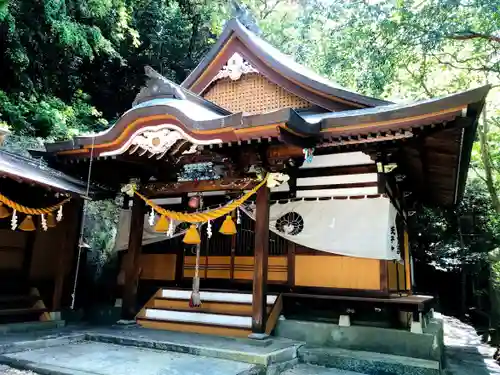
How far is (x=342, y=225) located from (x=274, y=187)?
1.50 metres

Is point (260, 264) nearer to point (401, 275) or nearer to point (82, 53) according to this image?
point (401, 275)

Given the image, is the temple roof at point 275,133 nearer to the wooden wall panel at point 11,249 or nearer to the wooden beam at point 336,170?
the wooden beam at point 336,170

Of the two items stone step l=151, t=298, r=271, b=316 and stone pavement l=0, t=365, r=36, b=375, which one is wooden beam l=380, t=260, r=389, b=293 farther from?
stone pavement l=0, t=365, r=36, b=375

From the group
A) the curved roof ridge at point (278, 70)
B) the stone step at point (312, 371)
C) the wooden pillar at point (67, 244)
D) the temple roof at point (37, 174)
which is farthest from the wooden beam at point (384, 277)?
the wooden pillar at point (67, 244)

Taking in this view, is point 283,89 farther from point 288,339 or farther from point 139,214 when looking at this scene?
point 288,339

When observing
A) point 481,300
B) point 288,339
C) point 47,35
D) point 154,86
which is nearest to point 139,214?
point 154,86

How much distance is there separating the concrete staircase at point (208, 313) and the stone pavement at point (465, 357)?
11.9ft

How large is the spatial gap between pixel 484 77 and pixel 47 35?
49.5 feet

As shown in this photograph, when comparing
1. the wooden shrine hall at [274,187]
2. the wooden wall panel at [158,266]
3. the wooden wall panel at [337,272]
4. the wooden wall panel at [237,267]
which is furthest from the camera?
the wooden wall panel at [158,266]

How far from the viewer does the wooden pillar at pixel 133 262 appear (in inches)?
308

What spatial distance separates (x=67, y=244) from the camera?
8219mm

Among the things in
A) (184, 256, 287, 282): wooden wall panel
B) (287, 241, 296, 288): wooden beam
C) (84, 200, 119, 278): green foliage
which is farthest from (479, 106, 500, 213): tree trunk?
(84, 200, 119, 278): green foliage

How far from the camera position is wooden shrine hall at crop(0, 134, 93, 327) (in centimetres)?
759

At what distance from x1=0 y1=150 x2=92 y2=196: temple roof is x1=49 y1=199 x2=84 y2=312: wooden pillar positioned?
0.54m
